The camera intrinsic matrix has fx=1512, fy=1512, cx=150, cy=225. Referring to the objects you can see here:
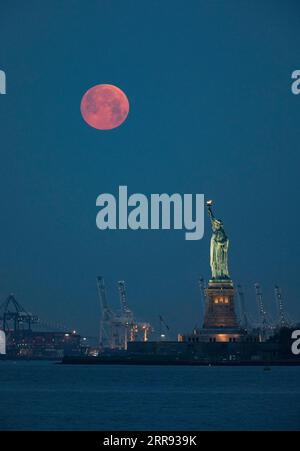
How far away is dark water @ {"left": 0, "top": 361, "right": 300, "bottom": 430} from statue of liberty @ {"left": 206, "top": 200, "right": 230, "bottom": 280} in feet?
59.9

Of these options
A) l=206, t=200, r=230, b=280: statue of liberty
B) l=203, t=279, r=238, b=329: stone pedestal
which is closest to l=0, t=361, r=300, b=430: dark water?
l=203, t=279, r=238, b=329: stone pedestal

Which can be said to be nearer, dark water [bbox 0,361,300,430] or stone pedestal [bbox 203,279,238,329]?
dark water [bbox 0,361,300,430]

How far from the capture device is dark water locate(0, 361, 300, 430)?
7894 cm

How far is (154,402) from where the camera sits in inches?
3770

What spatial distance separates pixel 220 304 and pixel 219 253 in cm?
620

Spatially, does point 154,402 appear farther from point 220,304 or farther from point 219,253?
point 219,253

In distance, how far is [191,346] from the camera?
165 meters

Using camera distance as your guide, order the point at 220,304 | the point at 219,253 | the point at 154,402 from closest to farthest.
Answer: the point at 154,402 < the point at 220,304 < the point at 219,253

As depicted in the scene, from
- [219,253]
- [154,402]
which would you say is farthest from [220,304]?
[154,402]

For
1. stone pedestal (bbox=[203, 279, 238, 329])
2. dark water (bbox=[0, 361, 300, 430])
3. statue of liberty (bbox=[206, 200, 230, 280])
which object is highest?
statue of liberty (bbox=[206, 200, 230, 280])

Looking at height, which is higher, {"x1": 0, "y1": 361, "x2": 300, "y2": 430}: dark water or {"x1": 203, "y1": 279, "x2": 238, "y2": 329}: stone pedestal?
{"x1": 203, "y1": 279, "x2": 238, "y2": 329}: stone pedestal

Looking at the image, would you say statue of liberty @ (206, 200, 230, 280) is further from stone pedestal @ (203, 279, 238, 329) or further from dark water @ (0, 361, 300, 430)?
dark water @ (0, 361, 300, 430)

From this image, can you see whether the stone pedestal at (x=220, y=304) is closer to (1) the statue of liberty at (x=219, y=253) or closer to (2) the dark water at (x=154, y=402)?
(1) the statue of liberty at (x=219, y=253)
